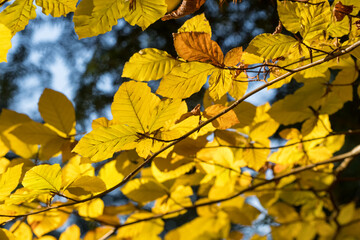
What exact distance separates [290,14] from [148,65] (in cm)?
22

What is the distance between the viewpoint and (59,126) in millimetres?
703

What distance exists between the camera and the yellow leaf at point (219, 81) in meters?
0.47

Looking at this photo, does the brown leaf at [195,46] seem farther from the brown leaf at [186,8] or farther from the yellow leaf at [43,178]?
the yellow leaf at [43,178]

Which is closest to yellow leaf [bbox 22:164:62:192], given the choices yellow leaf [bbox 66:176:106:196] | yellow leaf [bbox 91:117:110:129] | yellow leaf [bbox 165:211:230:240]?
yellow leaf [bbox 66:176:106:196]

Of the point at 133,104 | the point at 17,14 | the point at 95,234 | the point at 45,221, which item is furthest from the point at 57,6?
the point at 95,234

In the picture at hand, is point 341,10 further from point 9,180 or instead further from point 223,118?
point 9,180

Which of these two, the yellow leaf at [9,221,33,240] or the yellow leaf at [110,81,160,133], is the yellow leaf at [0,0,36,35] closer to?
the yellow leaf at [110,81,160,133]

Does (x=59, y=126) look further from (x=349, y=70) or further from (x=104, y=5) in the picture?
(x=349, y=70)

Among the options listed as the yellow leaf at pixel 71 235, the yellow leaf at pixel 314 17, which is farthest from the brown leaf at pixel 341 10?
the yellow leaf at pixel 71 235

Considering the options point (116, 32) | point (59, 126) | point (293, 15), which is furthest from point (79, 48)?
point (293, 15)

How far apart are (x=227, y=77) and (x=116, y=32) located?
1256mm

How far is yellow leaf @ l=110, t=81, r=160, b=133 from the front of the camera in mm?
445

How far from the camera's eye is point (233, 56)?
44 cm

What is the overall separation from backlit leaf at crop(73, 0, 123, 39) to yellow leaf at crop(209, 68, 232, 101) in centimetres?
16
